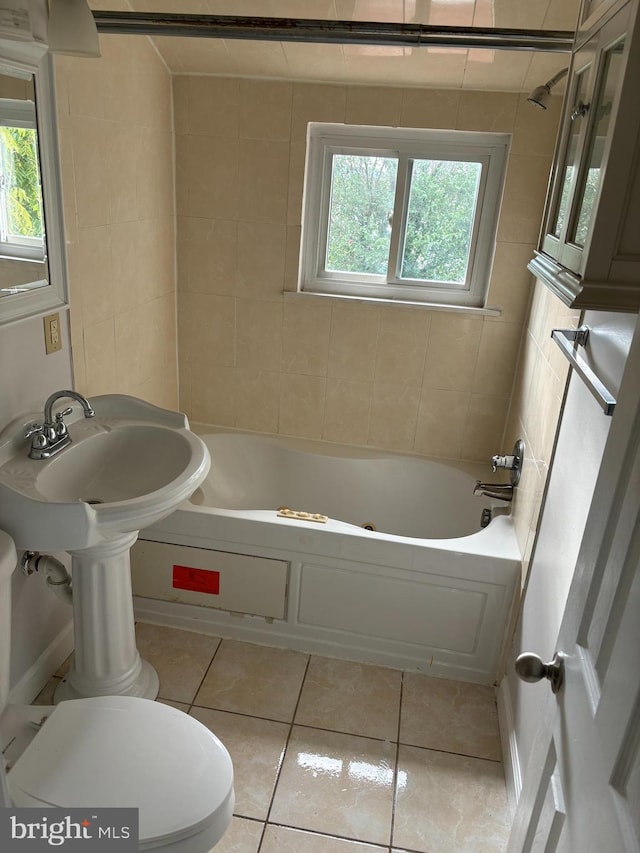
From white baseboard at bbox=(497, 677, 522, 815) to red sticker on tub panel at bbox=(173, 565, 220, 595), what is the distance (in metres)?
1.07

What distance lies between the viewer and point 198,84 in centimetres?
260

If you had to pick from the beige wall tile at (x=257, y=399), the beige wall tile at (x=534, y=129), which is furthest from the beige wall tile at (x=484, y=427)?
the beige wall tile at (x=534, y=129)

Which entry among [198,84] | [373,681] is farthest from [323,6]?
[373,681]

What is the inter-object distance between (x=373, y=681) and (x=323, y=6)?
229 cm

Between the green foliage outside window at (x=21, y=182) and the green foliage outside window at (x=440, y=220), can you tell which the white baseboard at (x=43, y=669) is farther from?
the green foliage outside window at (x=440, y=220)

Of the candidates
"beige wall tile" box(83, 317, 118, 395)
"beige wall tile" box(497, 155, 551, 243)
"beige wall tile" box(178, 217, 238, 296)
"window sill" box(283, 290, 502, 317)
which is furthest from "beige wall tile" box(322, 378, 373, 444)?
"beige wall tile" box(83, 317, 118, 395)

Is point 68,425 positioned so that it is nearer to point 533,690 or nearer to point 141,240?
point 141,240

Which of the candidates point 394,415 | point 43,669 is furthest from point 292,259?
point 43,669

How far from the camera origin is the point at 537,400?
2.17m

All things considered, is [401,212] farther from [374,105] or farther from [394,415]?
[394,415]

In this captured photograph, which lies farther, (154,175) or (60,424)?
(154,175)

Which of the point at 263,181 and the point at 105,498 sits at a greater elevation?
the point at 263,181

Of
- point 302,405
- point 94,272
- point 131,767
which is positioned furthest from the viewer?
point 302,405

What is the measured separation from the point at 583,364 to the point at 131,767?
4.37ft
